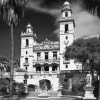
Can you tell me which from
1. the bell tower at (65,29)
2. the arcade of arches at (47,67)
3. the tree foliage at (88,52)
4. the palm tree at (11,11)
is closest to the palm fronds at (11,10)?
the palm tree at (11,11)

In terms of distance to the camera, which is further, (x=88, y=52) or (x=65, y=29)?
(x=65, y=29)

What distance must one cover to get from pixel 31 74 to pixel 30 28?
16767mm

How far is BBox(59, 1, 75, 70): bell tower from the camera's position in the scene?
180 ft

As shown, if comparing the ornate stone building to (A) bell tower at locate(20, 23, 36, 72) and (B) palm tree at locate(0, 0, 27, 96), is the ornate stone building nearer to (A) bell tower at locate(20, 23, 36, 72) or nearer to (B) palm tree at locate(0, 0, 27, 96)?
(A) bell tower at locate(20, 23, 36, 72)

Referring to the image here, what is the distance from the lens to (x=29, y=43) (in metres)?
59.6

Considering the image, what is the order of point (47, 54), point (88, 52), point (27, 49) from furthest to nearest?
point (27, 49), point (47, 54), point (88, 52)

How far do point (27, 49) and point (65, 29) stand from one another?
13523 mm

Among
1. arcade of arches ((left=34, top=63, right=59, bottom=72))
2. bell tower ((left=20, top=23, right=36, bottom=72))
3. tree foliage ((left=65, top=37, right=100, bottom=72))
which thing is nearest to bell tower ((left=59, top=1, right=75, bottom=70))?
arcade of arches ((left=34, top=63, right=59, bottom=72))

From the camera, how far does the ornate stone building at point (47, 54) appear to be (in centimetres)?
5191

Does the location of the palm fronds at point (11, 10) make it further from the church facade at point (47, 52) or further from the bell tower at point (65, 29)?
the bell tower at point (65, 29)

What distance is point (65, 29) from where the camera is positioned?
5741cm

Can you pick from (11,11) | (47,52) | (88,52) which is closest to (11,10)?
(11,11)

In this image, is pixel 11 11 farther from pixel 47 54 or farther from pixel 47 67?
pixel 47 67

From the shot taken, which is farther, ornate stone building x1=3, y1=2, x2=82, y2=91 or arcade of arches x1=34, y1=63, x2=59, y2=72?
arcade of arches x1=34, y1=63, x2=59, y2=72
